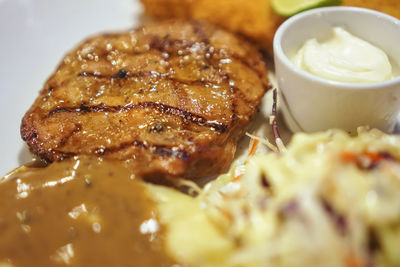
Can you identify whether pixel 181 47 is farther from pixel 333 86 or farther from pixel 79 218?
pixel 79 218

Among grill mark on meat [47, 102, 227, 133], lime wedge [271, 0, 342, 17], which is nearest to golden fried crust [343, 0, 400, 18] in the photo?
lime wedge [271, 0, 342, 17]

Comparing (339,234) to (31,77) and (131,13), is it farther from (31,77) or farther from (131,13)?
(131,13)

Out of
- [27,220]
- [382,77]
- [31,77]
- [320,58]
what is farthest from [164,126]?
[31,77]

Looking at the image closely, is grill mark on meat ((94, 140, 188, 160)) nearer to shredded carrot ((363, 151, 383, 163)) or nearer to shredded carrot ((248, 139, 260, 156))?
shredded carrot ((248, 139, 260, 156))

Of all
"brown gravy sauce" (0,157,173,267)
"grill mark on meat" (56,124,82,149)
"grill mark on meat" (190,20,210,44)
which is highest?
"grill mark on meat" (190,20,210,44)

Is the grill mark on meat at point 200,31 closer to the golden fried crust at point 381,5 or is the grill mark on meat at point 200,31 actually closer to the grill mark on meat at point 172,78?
the grill mark on meat at point 172,78

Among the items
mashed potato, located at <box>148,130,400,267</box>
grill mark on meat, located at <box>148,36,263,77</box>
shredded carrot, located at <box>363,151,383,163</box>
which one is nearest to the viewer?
mashed potato, located at <box>148,130,400,267</box>
